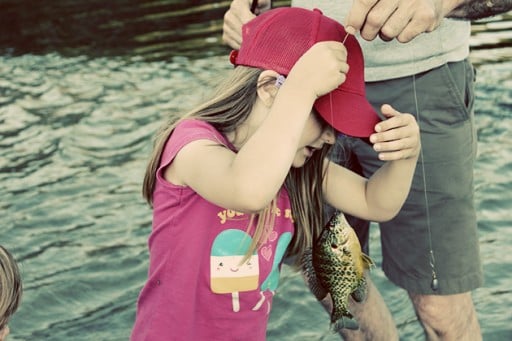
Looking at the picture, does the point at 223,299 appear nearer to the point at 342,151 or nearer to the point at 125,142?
the point at 342,151

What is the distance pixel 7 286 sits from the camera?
3320 mm

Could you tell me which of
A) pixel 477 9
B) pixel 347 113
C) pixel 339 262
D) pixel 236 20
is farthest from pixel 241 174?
pixel 477 9

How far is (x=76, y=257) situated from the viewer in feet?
21.0

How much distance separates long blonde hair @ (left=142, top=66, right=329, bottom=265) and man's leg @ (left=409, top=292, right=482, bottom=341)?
26.7 inches

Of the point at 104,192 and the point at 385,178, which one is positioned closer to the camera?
the point at 385,178

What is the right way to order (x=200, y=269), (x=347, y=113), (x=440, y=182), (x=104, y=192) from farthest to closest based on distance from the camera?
(x=104, y=192)
(x=440, y=182)
(x=200, y=269)
(x=347, y=113)

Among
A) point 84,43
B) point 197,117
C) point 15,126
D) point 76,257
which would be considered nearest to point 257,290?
point 197,117

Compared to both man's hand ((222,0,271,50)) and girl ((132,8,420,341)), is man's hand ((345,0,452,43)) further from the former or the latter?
man's hand ((222,0,271,50))

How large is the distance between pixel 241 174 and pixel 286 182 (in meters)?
0.73

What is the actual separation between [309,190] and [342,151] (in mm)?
628

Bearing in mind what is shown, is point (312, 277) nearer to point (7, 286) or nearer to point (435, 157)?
point (435, 157)

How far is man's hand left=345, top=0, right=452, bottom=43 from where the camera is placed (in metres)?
3.25

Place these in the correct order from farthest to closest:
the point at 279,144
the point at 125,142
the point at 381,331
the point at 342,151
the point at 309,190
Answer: the point at 125,142
the point at 381,331
the point at 342,151
the point at 309,190
the point at 279,144

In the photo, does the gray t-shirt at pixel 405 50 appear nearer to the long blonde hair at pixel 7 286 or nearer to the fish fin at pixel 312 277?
the fish fin at pixel 312 277
